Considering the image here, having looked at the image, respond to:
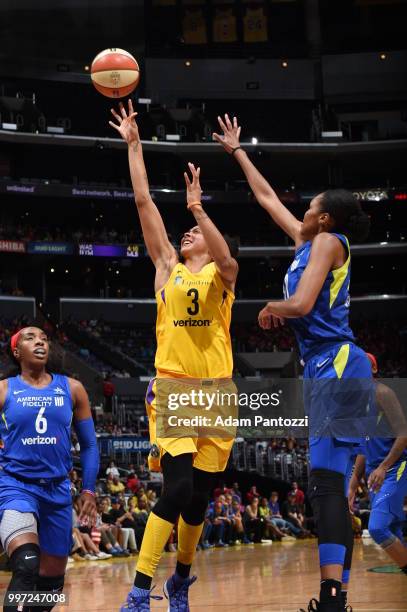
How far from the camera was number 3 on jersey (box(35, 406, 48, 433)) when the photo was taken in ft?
21.6

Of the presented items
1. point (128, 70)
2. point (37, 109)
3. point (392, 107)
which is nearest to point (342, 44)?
point (392, 107)

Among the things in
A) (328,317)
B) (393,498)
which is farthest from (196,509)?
(393,498)

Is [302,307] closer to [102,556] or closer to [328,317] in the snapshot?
[328,317]

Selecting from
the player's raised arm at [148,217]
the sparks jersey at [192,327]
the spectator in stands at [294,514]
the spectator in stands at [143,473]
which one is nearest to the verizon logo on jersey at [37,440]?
the sparks jersey at [192,327]

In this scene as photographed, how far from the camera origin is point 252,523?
22.1m

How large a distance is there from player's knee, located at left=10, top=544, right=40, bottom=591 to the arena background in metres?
34.0

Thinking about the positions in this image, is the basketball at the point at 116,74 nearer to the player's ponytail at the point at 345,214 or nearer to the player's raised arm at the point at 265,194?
the player's raised arm at the point at 265,194

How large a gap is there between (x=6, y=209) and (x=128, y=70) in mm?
35910

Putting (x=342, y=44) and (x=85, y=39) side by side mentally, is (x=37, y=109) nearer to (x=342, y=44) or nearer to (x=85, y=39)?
(x=85, y=39)

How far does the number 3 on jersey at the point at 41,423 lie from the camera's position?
6.57 m

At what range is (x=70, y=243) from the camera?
43.8 m

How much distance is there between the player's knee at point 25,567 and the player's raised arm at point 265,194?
8.50 feet

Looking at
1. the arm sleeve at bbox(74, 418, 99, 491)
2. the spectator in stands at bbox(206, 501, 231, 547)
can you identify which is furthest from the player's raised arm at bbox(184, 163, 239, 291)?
the spectator in stands at bbox(206, 501, 231, 547)

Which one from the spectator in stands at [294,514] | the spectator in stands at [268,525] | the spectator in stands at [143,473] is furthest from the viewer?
the spectator in stands at [143,473]
